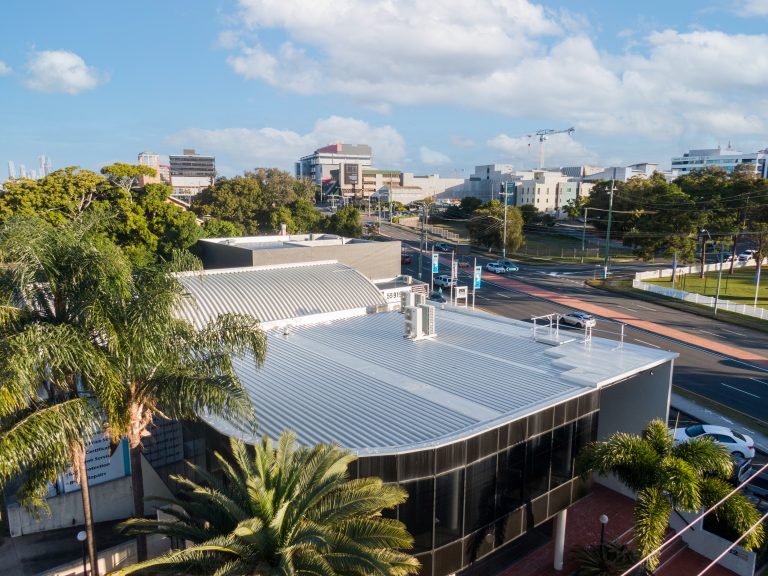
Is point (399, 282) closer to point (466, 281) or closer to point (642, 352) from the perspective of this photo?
point (466, 281)

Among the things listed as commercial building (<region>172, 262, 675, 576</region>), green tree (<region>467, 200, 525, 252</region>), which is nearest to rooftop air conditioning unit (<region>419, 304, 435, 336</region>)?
commercial building (<region>172, 262, 675, 576</region>)

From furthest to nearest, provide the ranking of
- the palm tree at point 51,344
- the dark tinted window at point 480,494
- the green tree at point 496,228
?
the green tree at point 496,228, the dark tinted window at point 480,494, the palm tree at point 51,344

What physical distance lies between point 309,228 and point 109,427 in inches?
2842

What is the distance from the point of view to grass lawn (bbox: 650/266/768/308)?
5788cm

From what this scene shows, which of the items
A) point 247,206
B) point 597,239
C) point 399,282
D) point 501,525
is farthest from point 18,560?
point 597,239

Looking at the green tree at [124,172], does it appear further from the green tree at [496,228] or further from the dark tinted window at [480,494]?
the dark tinted window at [480,494]

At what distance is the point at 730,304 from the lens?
2042 inches

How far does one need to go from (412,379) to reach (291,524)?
8545mm

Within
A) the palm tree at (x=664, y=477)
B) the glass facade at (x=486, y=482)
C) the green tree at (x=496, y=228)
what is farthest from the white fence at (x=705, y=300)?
the glass facade at (x=486, y=482)

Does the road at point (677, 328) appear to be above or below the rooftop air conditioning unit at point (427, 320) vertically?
below

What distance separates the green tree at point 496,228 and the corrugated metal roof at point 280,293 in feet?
170

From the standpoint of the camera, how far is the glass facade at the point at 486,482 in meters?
13.5

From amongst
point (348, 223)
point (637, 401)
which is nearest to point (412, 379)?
point (637, 401)

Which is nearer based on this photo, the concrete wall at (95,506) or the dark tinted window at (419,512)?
the dark tinted window at (419,512)
